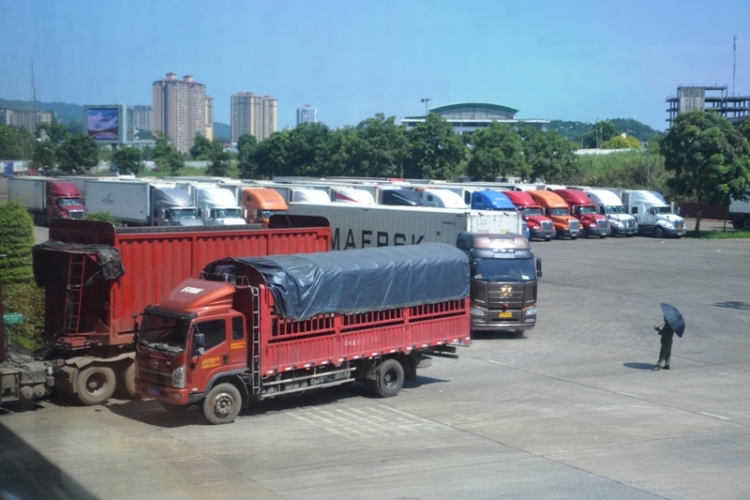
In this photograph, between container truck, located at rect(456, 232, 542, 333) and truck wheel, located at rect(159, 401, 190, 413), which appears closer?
truck wheel, located at rect(159, 401, 190, 413)

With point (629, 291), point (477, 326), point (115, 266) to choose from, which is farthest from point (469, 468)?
point (629, 291)

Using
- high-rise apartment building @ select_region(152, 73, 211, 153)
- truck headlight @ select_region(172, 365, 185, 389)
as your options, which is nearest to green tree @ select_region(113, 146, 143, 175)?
high-rise apartment building @ select_region(152, 73, 211, 153)

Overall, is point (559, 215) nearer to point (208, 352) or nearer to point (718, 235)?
point (718, 235)

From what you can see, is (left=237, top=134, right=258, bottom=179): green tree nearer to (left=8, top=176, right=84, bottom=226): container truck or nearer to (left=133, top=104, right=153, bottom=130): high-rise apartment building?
(left=133, top=104, right=153, bottom=130): high-rise apartment building

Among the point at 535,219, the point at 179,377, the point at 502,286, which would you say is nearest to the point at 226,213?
the point at 535,219

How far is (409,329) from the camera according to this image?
51.7ft

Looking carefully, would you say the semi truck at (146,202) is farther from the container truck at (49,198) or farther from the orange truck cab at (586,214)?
the orange truck cab at (586,214)

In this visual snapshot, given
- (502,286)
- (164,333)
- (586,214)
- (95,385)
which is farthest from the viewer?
(586,214)

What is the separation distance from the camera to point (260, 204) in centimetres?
4447

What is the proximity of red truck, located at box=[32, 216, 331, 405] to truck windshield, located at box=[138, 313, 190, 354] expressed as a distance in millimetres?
1061

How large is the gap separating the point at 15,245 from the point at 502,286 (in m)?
12.2

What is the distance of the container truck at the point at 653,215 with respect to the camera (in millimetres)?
53531

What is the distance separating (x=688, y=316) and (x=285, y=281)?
16.3 metres

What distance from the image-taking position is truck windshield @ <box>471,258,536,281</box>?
21.5 metres
